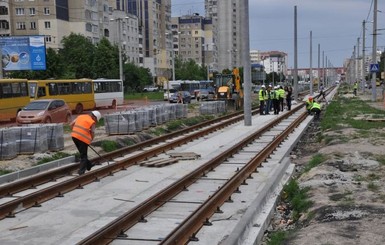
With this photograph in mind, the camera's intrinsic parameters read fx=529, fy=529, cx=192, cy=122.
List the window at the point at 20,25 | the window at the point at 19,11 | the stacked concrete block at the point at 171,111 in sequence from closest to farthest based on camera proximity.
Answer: the stacked concrete block at the point at 171,111, the window at the point at 19,11, the window at the point at 20,25

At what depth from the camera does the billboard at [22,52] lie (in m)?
43.9

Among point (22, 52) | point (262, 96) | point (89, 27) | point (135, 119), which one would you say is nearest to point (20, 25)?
point (89, 27)

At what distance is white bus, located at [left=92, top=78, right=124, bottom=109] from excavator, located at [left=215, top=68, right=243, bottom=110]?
32.2 feet

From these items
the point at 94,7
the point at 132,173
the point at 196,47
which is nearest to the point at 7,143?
the point at 132,173

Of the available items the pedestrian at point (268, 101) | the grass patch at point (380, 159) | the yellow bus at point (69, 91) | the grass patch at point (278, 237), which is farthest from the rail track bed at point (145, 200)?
the yellow bus at point (69, 91)

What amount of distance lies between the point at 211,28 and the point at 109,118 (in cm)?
15510

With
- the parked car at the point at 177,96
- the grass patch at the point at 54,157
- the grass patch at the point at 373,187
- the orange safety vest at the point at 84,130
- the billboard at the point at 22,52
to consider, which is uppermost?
the billboard at the point at 22,52

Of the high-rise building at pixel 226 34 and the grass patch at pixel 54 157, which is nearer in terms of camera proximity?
the grass patch at pixel 54 157

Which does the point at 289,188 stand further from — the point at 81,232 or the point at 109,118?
the point at 109,118

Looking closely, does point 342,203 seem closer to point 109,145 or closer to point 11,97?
point 109,145

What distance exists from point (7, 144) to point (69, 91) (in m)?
24.4

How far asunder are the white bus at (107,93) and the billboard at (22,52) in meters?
5.58

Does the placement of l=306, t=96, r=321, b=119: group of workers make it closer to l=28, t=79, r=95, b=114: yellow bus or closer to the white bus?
l=28, t=79, r=95, b=114: yellow bus

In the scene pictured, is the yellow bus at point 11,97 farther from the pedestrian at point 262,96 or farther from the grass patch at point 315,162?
the grass patch at point 315,162
